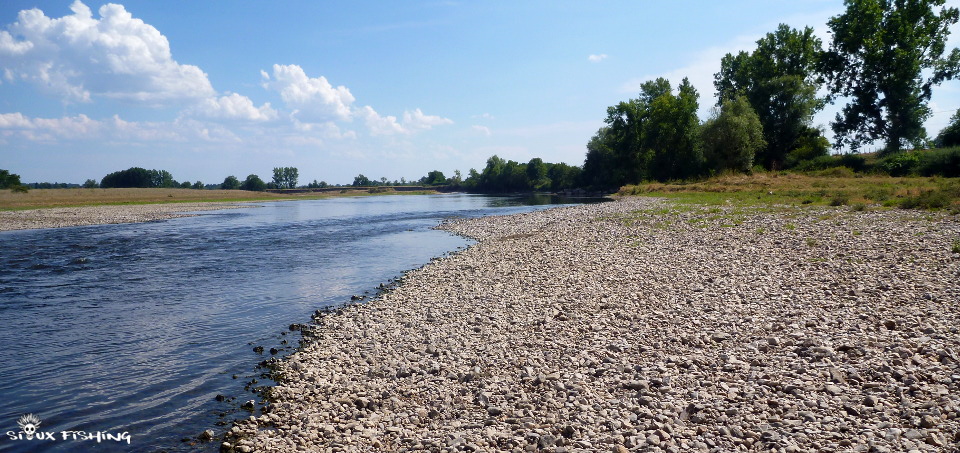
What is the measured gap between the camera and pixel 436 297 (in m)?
16.8

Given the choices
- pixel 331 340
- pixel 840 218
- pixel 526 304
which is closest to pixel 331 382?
pixel 331 340

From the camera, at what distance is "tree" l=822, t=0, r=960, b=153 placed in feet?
A: 199

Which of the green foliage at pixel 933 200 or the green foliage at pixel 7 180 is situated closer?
the green foliage at pixel 933 200

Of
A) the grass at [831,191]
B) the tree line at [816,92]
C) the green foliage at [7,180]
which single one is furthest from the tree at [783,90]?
the green foliage at [7,180]

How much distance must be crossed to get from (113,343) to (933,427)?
54.1ft

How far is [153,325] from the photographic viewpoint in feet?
49.8

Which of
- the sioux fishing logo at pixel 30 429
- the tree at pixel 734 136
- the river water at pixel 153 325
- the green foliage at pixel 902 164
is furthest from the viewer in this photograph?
the tree at pixel 734 136

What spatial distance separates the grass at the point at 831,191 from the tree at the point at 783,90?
665 inches

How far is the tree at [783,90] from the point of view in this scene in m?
71.3

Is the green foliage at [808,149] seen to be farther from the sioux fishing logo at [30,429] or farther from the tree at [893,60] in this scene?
the sioux fishing logo at [30,429]

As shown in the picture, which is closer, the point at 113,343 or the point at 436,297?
the point at 113,343

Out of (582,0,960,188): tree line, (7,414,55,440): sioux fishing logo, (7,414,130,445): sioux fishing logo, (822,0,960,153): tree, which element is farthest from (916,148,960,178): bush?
(7,414,55,440): sioux fishing logo

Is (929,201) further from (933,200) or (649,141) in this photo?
(649,141)

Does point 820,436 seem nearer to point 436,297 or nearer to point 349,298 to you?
point 436,297
